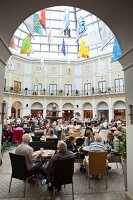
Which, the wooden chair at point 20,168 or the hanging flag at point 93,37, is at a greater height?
the hanging flag at point 93,37

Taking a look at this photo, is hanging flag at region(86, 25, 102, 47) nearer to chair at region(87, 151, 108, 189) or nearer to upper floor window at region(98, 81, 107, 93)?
chair at region(87, 151, 108, 189)

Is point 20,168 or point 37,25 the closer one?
point 20,168

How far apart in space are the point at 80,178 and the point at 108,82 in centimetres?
2297

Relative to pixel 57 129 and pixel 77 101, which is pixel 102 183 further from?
pixel 77 101

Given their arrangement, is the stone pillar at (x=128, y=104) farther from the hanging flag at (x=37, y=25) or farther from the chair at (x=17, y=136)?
the hanging flag at (x=37, y=25)

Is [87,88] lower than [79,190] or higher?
higher

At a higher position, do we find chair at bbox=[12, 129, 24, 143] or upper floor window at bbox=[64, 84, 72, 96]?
upper floor window at bbox=[64, 84, 72, 96]

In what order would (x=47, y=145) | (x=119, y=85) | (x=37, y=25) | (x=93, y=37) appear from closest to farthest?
(x=47, y=145), (x=93, y=37), (x=37, y=25), (x=119, y=85)

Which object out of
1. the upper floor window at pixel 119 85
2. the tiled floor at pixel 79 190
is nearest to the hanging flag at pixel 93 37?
the tiled floor at pixel 79 190

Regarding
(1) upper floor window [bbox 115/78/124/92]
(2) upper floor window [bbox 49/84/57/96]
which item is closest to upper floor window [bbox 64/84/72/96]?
(2) upper floor window [bbox 49/84/57/96]

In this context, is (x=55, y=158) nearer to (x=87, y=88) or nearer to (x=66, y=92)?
(x=87, y=88)

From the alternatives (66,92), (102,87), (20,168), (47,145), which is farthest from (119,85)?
(20,168)

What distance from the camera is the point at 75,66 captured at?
99.2 feet

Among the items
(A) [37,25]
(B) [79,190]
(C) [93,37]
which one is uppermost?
(A) [37,25]
